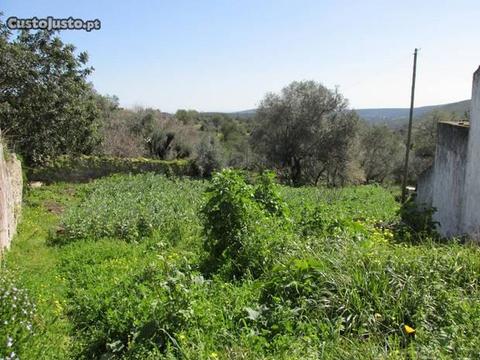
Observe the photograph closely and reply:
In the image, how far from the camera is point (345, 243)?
18.2 ft

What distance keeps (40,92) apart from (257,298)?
494 inches

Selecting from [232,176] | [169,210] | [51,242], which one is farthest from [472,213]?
[51,242]

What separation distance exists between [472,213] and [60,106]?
13.1 metres

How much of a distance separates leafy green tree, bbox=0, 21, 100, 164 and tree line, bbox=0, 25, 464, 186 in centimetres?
3

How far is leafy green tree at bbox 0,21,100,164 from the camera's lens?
13625 millimetres

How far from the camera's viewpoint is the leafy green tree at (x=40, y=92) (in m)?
13.6

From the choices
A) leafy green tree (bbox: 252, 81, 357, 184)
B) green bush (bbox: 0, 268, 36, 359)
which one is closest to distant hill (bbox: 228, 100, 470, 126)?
leafy green tree (bbox: 252, 81, 357, 184)

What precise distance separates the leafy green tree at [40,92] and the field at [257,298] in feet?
26.7

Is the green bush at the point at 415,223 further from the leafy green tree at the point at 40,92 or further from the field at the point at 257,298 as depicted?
the leafy green tree at the point at 40,92

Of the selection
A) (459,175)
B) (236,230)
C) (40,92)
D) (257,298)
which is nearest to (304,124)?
(40,92)

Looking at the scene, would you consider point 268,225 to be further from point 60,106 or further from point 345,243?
point 60,106

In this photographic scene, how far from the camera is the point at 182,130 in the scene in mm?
35188

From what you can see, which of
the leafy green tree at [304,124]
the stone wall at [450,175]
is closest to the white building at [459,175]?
the stone wall at [450,175]

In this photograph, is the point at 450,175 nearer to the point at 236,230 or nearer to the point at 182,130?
the point at 236,230
